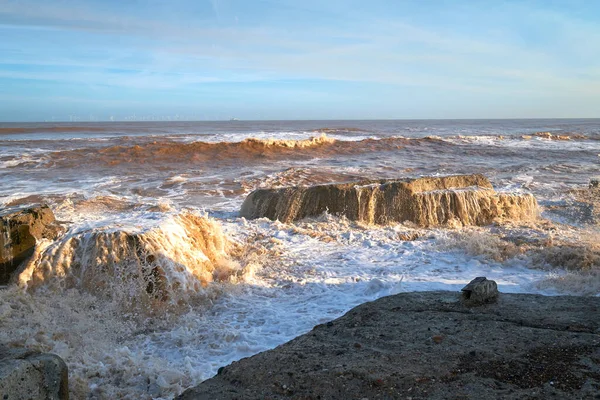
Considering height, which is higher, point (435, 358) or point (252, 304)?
point (435, 358)

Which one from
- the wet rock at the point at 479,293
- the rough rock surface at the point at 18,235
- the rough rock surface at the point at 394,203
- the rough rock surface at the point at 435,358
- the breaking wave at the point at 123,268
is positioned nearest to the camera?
the rough rock surface at the point at 435,358

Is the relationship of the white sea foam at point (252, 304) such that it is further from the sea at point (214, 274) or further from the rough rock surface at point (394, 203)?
the rough rock surface at point (394, 203)

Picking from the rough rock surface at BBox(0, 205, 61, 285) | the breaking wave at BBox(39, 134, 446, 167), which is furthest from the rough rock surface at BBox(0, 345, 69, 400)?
the breaking wave at BBox(39, 134, 446, 167)

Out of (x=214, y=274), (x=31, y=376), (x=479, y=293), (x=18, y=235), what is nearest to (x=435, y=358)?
(x=479, y=293)

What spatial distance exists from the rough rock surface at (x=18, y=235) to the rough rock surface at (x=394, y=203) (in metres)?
4.25

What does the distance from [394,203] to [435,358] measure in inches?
239

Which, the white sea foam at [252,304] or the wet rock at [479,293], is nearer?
the white sea foam at [252,304]

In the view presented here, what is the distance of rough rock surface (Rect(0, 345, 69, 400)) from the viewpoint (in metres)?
2.55

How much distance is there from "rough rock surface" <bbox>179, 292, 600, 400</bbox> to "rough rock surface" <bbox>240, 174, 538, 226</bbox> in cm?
480

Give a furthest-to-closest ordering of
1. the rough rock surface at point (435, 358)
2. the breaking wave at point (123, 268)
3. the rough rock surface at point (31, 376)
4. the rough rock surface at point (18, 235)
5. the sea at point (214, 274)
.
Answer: the rough rock surface at point (18, 235) → the breaking wave at point (123, 268) → the sea at point (214, 274) → the rough rock surface at point (435, 358) → the rough rock surface at point (31, 376)

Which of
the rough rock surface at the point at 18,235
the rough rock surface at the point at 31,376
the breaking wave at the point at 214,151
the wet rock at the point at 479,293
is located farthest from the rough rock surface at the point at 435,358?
the breaking wave at the point at 214,151

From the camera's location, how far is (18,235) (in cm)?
538

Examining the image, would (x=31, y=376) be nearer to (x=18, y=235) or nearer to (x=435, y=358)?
(x=435, y=358)

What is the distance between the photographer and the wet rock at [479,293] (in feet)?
13.8
